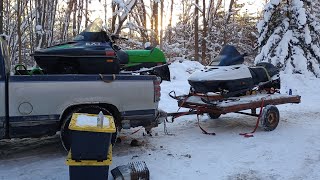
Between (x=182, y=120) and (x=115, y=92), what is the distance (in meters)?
3.39

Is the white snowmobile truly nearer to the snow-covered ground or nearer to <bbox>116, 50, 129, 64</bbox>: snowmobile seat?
the snow-covered ground

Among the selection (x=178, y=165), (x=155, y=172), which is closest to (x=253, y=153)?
(x=178, y=165)

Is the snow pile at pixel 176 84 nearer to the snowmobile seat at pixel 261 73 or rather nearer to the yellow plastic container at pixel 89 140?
the snowmobile seat at pixel 261 73

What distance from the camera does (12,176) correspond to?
210 inches

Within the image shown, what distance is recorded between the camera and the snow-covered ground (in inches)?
218

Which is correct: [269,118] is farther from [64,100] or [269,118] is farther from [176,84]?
[176,84]

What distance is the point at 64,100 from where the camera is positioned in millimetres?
5926

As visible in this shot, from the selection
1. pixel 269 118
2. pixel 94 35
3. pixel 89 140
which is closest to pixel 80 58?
pixel 94 35

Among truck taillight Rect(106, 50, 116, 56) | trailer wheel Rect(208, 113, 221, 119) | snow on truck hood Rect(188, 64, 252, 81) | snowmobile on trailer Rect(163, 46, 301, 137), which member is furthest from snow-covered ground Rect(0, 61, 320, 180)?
truck taillight Rect(106, 50, 116, 56)

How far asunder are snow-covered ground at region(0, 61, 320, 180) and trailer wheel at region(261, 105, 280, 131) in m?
0.14

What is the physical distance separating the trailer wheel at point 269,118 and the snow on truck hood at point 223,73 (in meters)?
0.88

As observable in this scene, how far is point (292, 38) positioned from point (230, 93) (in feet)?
31.1

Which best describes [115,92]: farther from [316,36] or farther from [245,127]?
[316,36]

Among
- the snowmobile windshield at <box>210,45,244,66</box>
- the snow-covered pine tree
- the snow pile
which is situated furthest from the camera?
the snow-covered pine tree
